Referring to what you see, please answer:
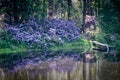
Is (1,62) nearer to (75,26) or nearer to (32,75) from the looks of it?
(32,75)

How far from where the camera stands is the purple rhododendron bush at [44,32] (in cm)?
2525

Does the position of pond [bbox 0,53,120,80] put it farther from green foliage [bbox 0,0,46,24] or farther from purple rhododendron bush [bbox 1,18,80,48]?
green foliage [bbox 0,0,46,24]

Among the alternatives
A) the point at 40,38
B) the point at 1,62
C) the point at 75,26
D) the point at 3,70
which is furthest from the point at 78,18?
the point at 3,70

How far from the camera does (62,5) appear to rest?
31891 mm

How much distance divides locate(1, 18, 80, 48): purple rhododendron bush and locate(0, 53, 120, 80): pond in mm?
5289

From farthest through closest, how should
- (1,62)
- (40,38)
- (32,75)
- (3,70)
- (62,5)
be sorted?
1. (62,5)
2. (40,38)
3. (1,62)
4. (3,70)
5. (32,75)

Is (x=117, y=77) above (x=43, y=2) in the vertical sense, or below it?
below

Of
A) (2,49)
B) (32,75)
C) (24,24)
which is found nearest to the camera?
(32,75)

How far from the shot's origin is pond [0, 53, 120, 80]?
13.8 m

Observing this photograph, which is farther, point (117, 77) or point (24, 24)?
point (24, 24)

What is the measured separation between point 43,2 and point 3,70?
15.7 metres

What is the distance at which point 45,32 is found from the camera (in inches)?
1075

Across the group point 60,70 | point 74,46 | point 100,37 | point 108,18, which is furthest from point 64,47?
point 60,70

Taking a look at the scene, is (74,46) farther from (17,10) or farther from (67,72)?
→ (67,72)
